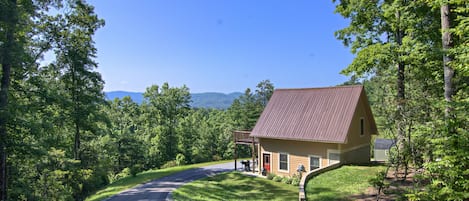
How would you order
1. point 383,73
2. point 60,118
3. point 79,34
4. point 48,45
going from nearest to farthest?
point 383,73
point 48,45
point 60,118
point 79,34

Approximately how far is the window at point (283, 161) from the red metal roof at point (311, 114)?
1.44 metres

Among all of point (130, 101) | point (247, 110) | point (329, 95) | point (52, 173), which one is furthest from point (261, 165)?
point (130, 101)

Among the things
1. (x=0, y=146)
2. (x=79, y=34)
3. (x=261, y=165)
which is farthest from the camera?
(x=261, y=165)

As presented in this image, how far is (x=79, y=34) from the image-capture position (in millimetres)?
18547

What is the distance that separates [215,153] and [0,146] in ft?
91.7

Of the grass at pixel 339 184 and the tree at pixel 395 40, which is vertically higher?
the tree at pixel 395 40

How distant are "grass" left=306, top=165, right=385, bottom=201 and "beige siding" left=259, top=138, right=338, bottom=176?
88.8 inches

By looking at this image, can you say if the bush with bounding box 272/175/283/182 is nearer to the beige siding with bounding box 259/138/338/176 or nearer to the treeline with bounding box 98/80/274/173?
the beige siding with bounding box 259/138/338/176

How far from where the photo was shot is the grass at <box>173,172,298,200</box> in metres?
14.8

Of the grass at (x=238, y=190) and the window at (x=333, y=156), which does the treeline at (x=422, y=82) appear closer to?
the window at (x=333, y=156)

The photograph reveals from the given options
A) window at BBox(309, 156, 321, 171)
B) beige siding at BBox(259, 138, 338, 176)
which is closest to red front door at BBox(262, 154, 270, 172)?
beige siding at BBox(259, 138, 338, 176)

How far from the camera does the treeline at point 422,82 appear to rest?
229 inches

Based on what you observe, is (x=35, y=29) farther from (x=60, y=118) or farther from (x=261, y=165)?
(x=261, y=165)

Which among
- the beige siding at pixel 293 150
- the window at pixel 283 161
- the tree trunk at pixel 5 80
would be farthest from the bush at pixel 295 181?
the tree trunk at pixel 5 80
